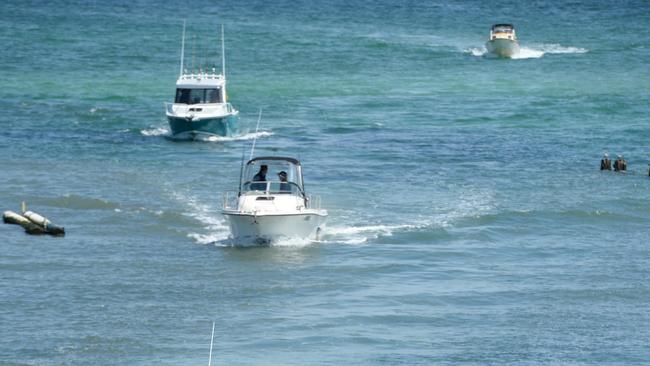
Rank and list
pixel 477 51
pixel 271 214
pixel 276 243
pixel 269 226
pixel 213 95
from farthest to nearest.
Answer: pixel 477 51, pixel 213 95, pixel 276 243, pixel 269 226, pixel 271 214

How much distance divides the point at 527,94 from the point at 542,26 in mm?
39621

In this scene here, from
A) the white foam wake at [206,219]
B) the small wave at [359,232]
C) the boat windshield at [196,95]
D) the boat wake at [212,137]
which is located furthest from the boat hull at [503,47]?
the small wave at [359,232]

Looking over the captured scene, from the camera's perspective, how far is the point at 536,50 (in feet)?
308

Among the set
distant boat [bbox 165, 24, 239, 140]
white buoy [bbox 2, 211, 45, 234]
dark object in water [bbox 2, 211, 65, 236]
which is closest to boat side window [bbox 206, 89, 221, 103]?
distant boat [bbox 165, 24, 239, 140]

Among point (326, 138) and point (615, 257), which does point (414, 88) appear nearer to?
point (326, 138)

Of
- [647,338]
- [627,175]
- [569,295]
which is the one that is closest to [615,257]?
[569,295]

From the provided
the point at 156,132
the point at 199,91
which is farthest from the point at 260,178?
the point at 156,132

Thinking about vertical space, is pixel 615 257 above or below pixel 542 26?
below

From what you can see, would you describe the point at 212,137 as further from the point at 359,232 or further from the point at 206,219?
the point at 359,232

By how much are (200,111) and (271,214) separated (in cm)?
1950

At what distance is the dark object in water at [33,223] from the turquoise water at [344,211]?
2.16ft

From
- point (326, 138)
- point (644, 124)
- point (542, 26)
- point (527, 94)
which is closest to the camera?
point (326, 138)

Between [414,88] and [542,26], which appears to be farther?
[542,26]

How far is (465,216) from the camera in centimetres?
4322
